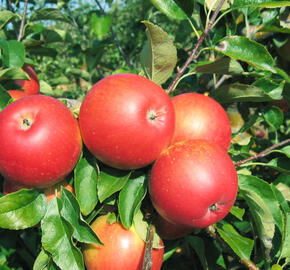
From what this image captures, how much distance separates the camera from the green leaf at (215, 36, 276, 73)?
0.98 m

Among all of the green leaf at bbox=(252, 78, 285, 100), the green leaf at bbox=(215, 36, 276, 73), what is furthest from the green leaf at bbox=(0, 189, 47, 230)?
the green leaf at bbox=(252, 78, 285, 100)

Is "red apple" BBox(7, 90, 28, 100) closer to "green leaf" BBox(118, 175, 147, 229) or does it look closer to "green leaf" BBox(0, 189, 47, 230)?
"green leaf" BBox(0, 189, 47, 230)

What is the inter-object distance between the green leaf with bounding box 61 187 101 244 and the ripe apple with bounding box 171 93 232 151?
0.36m

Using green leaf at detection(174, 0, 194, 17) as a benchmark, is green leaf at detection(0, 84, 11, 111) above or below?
below

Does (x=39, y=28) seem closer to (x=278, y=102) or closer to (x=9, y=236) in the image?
(x=9, y=236)

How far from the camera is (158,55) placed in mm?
1022

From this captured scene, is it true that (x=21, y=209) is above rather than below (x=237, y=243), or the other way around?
above

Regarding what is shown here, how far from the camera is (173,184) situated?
33.4 inches

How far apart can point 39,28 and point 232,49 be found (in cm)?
116

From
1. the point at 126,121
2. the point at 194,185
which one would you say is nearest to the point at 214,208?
the point at 194,185

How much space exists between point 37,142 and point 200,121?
477 millimetres

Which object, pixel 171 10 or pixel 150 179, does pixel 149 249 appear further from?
pixel 171 10

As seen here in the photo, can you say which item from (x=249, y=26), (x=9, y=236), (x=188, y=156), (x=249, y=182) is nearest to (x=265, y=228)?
(x=249, y=182)

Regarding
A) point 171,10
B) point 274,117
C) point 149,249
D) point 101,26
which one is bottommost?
point 149,249
